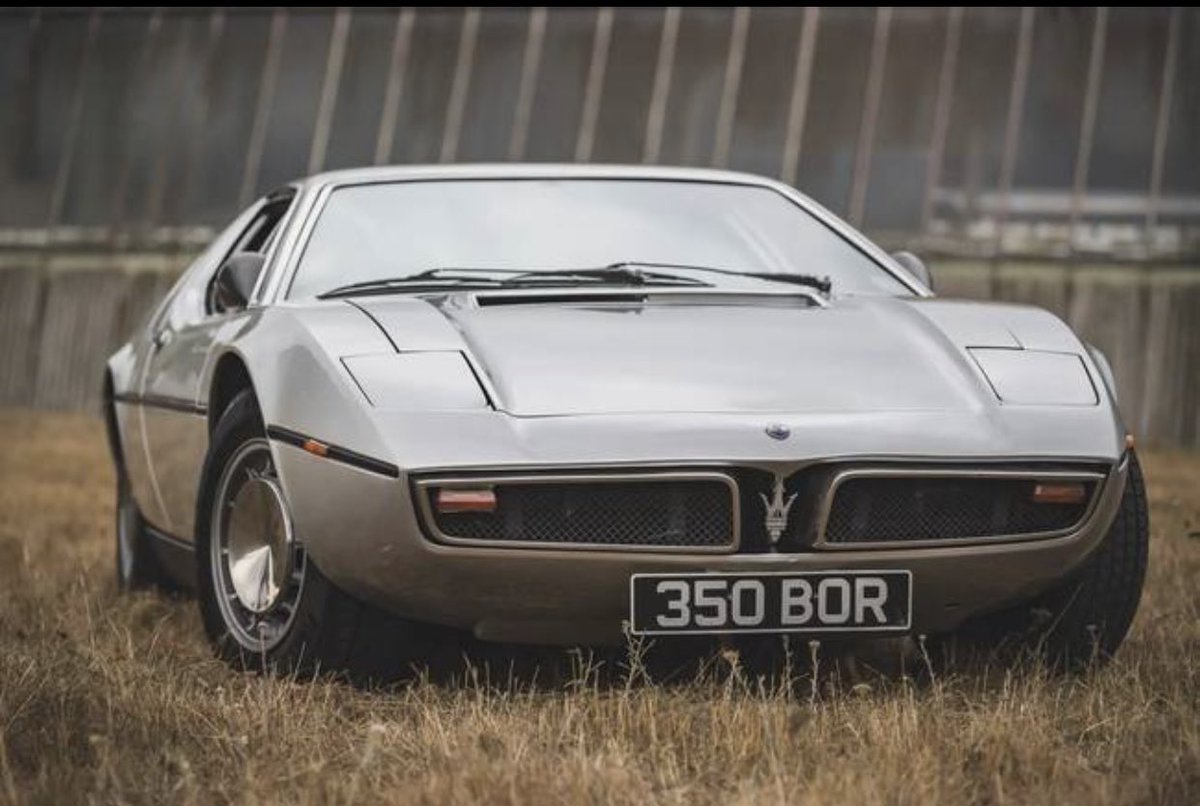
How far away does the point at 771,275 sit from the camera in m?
5.48

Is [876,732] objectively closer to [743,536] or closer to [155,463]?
[743,536]

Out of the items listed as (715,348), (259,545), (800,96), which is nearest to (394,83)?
(800,96)

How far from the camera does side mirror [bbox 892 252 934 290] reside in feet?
18.9

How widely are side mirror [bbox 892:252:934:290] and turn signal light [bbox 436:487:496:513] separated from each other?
1777mm

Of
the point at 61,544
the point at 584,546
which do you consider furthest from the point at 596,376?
the point at 61,544

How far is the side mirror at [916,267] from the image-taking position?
575 centimetres

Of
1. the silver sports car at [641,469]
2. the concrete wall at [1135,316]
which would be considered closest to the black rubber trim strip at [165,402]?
the silver sports car at [641,469]

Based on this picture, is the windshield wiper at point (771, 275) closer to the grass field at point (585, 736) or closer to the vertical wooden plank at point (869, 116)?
the grass field at point (585, 736)

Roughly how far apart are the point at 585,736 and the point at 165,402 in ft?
7.71

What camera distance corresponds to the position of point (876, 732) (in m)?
3.94

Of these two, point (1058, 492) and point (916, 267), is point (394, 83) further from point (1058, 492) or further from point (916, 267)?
point (1058, 492)

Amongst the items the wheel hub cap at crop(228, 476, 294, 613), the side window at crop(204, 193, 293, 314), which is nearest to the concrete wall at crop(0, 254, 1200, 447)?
the side window at crop(204, 193, 293, 314)

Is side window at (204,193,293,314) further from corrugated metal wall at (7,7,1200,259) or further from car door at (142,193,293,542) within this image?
corrugated metal wall at (7,7,1200,259)

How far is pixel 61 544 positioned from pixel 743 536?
4.32 metres
